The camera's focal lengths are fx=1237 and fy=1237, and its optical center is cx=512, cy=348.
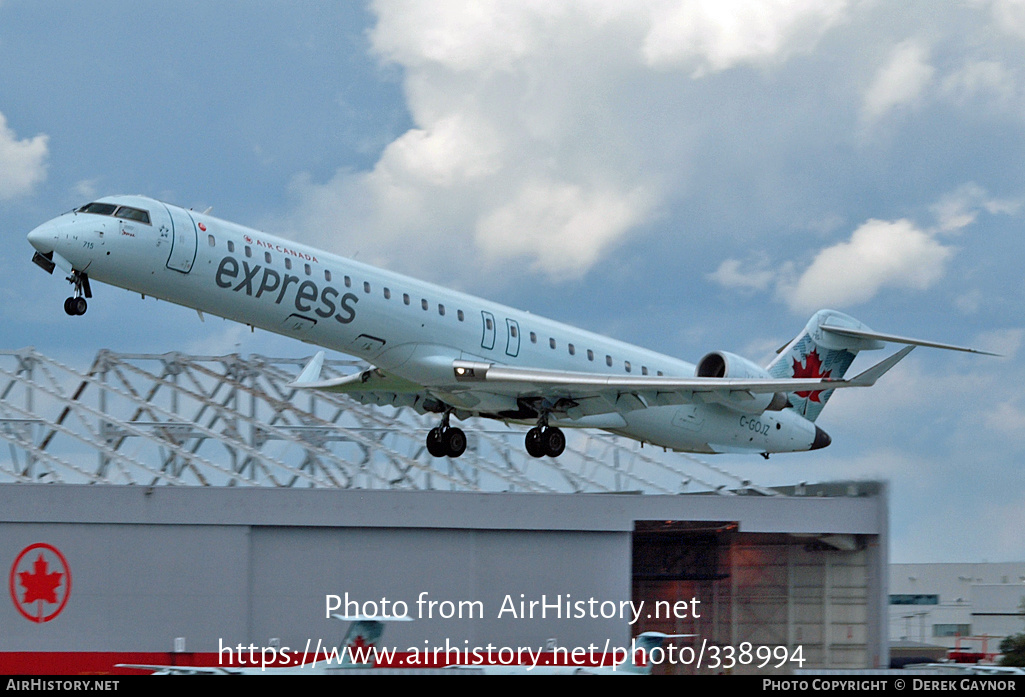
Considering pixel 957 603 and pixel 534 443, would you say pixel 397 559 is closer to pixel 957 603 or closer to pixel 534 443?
pixel 534 443

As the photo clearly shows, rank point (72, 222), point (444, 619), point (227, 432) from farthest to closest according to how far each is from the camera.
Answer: point (227, 432), point (444, 619), point (72, 222)

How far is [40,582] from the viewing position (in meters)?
27.0

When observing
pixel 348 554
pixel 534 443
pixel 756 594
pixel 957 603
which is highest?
pixel 534 443

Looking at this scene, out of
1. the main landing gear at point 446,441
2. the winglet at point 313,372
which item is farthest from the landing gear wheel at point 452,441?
the winglet at point 313,372

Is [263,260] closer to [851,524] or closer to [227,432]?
[227,432]

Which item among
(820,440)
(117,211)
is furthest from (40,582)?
(820,440)

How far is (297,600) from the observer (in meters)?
28.2

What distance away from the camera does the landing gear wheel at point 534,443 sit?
90.3 ft

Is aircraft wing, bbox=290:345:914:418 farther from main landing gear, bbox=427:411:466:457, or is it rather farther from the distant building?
the distant building

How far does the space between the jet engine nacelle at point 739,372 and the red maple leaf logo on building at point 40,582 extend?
1540 centimetres

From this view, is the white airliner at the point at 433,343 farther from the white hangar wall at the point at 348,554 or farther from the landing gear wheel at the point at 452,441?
the white hangar wall at the point at 348,554

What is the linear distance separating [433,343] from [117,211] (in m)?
6.58

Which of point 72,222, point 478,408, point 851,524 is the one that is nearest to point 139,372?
point 478,408

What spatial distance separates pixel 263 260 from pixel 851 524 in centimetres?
1882
